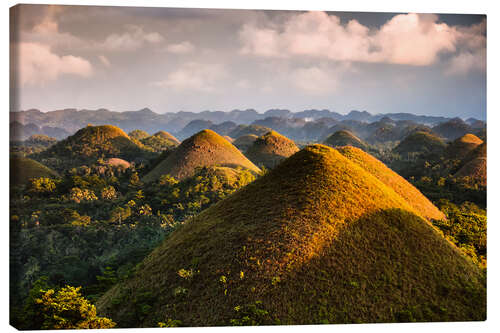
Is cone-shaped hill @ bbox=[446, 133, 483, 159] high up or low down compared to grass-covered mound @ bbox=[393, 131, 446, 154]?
down

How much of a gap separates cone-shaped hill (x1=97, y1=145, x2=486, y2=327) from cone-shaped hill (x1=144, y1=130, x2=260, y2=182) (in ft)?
97.4

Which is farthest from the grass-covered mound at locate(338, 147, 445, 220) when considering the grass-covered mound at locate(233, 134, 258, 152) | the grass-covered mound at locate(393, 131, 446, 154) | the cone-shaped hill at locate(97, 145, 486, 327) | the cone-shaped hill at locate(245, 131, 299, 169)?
the grass-covered mound at locate(233, 134, 258, 152)

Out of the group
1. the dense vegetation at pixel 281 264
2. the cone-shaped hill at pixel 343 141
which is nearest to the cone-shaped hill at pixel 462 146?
the cone-shaped hill at pixel 343 141

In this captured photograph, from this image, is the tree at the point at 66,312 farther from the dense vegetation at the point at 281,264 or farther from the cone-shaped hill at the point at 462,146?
the cone-shaped hill at the point at 462,146

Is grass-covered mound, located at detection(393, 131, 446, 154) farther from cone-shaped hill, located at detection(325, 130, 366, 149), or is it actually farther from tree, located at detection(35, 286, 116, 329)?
tree, located at detection(35, 286, 116, 329)

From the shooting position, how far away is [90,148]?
58.7 meters

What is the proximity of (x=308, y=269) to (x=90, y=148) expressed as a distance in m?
57.5

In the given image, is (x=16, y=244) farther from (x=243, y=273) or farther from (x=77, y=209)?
(x=77, y=209)

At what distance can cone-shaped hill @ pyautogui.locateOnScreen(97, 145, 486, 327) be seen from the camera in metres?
8.63

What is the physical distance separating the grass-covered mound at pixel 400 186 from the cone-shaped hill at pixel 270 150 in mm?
35024

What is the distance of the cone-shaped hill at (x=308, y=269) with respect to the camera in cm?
863

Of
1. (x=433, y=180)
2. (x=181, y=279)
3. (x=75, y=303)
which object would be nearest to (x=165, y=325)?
(x=181, y=279)

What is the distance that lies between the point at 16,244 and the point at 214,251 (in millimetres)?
5472

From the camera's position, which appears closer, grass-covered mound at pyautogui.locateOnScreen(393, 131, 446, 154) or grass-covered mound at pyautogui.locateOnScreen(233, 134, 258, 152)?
grass-covered mound at pyautogui.locateOnScreen(393, 131, 446, 154)
